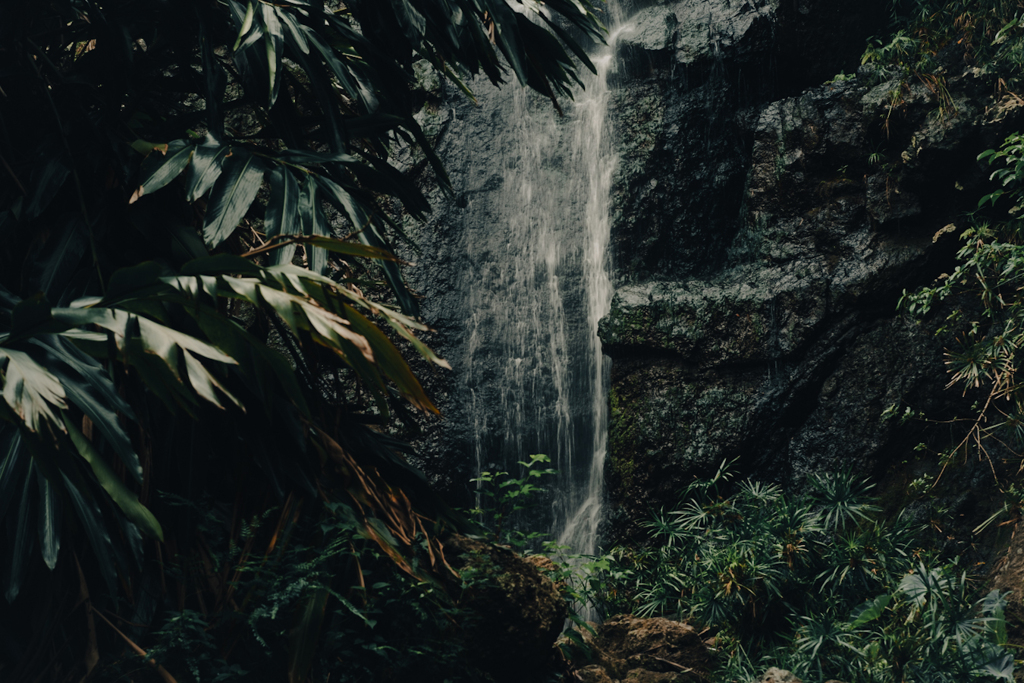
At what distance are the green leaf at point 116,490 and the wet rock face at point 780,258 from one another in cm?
535

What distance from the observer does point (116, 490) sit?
2.18 m

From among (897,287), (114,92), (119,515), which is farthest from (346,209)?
(897,287)

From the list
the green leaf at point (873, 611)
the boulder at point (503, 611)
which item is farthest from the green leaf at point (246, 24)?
the green leaf at point (873, 611)

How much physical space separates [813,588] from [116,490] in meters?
4.72

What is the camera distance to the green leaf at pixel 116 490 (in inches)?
85.0

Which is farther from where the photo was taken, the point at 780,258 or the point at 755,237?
the point at 755,237

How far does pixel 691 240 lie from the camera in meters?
7.93

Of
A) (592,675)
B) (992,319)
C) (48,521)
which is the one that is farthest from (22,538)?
(992,319)

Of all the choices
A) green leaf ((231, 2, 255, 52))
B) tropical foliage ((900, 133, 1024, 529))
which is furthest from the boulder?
tropical foliage ((900, 133, 1024, 529))

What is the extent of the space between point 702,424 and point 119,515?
528 cm

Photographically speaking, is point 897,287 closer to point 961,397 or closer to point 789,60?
point 961,397

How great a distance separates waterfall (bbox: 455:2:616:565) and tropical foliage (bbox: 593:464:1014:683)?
1.41 metres

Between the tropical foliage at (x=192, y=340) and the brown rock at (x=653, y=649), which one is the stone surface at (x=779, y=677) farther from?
the tropical foliage at (x=192, y=340)

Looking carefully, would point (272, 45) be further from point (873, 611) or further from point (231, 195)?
point (873, 611)
